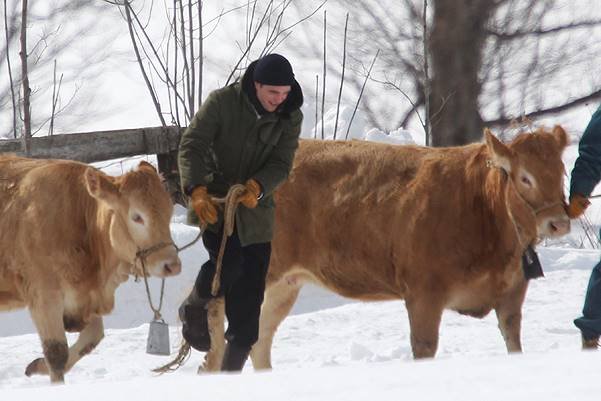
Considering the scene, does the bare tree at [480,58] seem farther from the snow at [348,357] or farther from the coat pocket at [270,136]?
the coat pocket at [270,136]

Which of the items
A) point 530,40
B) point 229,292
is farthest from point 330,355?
point 530,40

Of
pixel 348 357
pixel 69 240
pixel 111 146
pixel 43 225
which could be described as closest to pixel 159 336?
pixel 69 240

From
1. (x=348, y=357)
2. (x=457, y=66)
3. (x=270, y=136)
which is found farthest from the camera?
(x=457, y=66)

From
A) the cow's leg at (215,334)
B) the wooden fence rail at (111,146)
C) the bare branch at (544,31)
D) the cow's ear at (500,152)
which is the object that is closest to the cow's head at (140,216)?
the cow's leg at (215,334)

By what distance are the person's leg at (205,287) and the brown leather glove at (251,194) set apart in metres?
0.25

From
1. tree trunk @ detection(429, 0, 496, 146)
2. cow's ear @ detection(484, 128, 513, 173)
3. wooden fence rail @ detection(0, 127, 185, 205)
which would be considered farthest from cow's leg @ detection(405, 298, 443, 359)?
tree trunk @ detection(429, 0, 496, 146)

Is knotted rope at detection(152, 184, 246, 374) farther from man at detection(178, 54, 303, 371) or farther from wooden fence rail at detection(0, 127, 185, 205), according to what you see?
wooden fence rail at detection(0, 127, 185, 205)

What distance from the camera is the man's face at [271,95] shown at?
6285 mm

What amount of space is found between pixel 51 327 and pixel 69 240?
1.60 feet

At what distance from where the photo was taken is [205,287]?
652 cm

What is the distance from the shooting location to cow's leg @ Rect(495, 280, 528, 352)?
766 centimetres

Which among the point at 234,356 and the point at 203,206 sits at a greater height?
the point at 203,206

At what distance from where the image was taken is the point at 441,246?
7.48 metres

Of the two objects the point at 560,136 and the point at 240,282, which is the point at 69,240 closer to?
the point at 240,282
